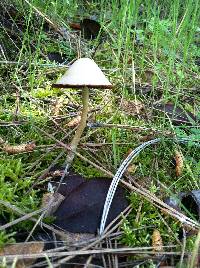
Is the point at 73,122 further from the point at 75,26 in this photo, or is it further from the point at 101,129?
the point at 75,26

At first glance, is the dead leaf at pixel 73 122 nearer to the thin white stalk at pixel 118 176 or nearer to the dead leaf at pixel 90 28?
the thin white stalk at pixel 118 176

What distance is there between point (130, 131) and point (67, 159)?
1.52 feet

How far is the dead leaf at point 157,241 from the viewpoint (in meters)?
1.24

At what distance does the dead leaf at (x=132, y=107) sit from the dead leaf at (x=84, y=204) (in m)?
0.74

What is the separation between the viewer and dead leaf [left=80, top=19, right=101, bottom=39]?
116 inches

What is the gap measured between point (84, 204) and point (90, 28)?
1961 millimetres

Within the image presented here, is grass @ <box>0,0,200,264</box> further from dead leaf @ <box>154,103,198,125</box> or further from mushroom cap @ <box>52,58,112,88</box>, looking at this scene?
mushroom cap @ <box>52,58,112,88</box>

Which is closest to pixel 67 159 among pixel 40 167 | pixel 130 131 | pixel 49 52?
pixel 40 167

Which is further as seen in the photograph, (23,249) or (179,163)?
(179,163)

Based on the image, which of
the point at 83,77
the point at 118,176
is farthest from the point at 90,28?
the point at 118,176

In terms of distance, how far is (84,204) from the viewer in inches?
52.5

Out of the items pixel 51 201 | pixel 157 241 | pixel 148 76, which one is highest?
pixel 148 76

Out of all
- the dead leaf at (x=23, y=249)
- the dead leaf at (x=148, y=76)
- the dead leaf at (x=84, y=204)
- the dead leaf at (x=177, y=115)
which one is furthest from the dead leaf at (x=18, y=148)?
the dead leaf at (x=148, y=76)

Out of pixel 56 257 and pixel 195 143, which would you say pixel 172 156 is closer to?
pixel 195 143
